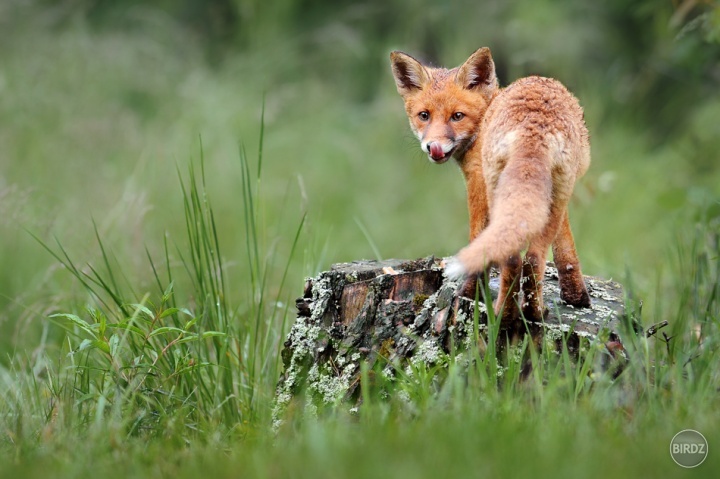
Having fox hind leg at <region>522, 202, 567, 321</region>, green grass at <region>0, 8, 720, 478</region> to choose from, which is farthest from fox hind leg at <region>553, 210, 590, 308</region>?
green grass at <region>0, 8, 720, 478</region>

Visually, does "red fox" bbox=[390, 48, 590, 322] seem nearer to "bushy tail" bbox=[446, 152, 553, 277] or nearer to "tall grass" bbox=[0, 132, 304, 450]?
"bushy tail" bbox=[446, 152, 553, 277]

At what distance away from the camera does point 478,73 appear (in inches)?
167

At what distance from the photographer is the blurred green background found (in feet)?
22.8

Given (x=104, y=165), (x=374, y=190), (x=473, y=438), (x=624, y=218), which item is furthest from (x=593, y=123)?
(x=473, y=438)

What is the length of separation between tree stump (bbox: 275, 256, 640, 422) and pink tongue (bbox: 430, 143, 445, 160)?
547 millimetres

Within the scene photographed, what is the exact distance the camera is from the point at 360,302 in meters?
3.86

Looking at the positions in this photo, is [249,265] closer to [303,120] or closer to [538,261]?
[538,261]

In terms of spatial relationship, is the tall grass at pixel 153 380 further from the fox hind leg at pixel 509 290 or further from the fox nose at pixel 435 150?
the fox hind leg at pixel 509 290

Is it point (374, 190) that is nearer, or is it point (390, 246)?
point (390, 246)

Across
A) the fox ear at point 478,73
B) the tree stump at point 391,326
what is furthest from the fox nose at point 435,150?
the tree stump at point 391,326

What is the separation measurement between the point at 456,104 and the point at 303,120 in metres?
5.72

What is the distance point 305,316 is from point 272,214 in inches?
170

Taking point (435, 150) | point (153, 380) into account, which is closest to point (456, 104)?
point (435, 150)

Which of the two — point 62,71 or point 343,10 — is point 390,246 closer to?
point 62,71
